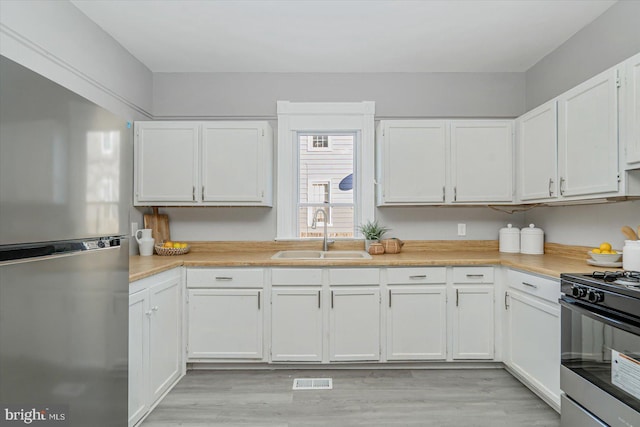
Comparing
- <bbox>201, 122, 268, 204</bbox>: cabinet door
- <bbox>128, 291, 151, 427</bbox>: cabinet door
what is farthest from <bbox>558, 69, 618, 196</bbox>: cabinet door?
<bbox>128, 291, 151, 427</bbox>: cabinet door

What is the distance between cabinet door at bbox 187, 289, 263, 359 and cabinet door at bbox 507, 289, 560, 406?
6.14ft

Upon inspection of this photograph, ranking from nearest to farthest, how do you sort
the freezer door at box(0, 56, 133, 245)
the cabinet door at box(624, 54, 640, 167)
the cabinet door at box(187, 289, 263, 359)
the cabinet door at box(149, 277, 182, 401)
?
the freezer door at box(0, 56, 133, 245), the cabinet door at box(624, 54, 640, 167), the cabinet door at box(149, 277, 182, 401), the cabinet door at box(187, 289, 263, 359)

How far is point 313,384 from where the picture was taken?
251cm

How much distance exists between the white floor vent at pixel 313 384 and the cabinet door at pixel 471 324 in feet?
3.29

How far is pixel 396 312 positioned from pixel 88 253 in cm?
215

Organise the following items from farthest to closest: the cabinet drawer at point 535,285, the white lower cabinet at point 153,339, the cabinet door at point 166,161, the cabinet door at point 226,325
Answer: the cabinet door at point 166,161
the cabinet door at point 226,325
the cabinet drawer at point 535,285
the white lower cabinet at point 153,339

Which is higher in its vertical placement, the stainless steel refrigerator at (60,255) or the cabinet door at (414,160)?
the cabinet door at (414,160)

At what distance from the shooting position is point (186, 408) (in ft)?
7.25

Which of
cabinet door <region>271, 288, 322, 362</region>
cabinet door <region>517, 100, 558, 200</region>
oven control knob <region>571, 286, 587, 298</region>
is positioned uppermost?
cabinet door <region>517, 100, 558, 200</region>

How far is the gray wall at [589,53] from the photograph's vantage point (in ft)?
7.25

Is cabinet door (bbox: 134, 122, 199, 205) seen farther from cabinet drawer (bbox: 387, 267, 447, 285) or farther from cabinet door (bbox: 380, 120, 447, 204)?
cabinet drawer (bbox: 387, 267, 447, 285)

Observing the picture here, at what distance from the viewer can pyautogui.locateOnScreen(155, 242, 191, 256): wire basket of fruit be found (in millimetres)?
2965

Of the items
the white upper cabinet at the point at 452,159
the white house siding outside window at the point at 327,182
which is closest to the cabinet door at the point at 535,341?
the white upper cabinet at the point at 452,159

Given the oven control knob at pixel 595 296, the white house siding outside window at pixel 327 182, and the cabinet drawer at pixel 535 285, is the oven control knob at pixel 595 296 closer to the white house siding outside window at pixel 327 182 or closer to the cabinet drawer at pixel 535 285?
the cabinet drawer at pixel 535 285
